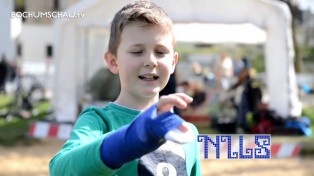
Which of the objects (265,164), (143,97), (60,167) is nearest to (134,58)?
(143,97)

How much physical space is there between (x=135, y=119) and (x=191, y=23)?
9.54 meters

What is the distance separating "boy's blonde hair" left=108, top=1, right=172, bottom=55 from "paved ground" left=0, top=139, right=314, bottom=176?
221 inches

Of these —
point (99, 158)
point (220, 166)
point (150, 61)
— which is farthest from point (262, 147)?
point (220, 166)

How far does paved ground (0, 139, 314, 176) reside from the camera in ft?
24.1

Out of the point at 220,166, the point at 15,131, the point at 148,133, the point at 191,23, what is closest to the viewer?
the point at 148,133

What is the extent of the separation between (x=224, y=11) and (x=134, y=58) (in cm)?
879

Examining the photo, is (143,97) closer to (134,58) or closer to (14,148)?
(134,58)

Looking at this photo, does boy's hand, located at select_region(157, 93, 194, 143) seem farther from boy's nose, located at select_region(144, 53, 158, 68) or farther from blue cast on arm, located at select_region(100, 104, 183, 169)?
boy's nose, located at select_region(144, 53, 158, 68)

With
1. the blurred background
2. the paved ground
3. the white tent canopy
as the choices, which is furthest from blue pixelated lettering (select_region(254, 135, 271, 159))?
the white tent canopy

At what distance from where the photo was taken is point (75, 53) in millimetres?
10758

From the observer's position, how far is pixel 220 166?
7828 millimetres

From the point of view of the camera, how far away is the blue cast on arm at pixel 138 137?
1.25 meters

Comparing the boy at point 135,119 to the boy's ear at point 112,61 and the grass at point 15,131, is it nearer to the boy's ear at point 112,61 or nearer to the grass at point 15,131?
the boy's ear at point 112,61

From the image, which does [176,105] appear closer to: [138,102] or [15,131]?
[138,102]
